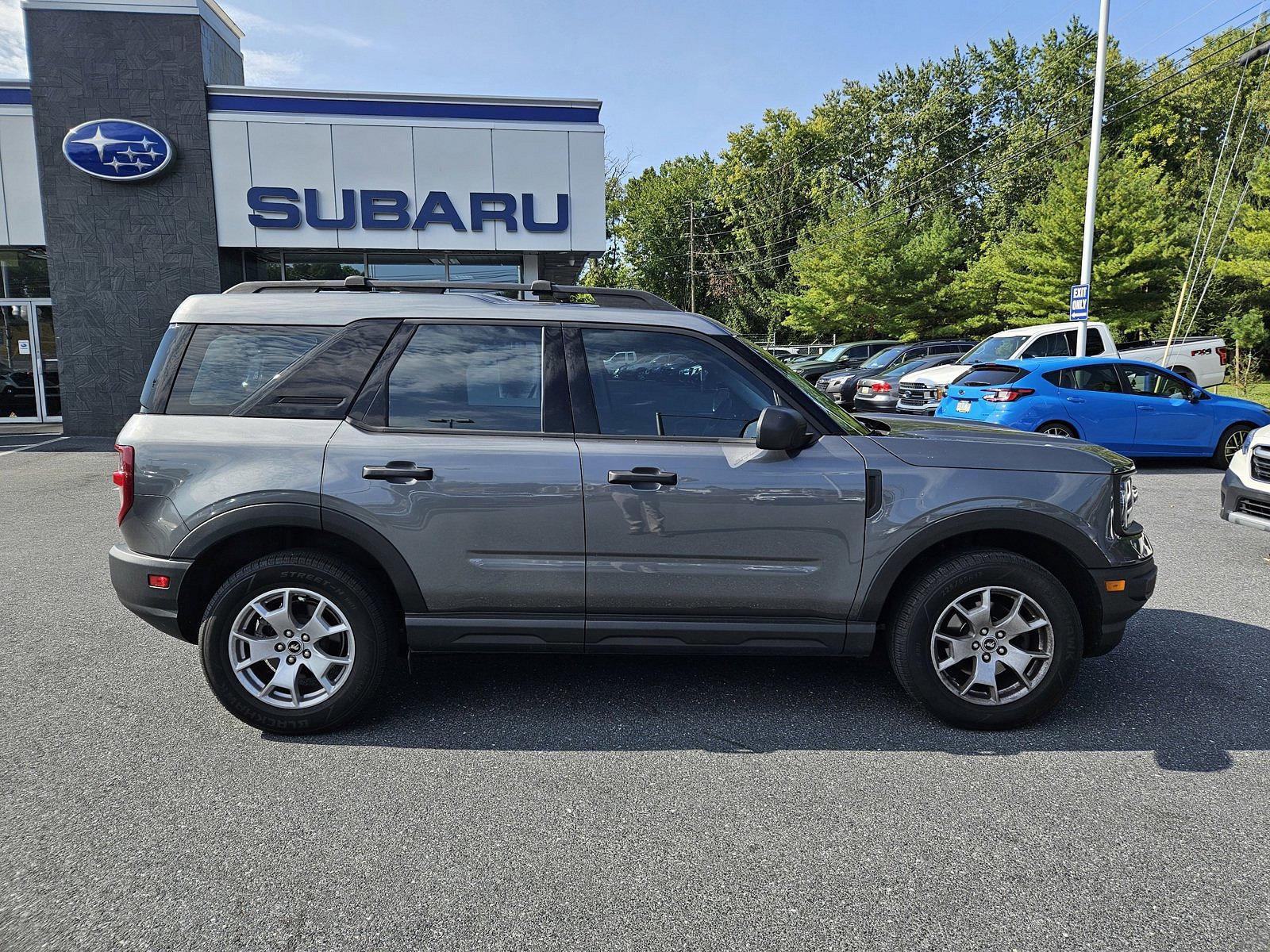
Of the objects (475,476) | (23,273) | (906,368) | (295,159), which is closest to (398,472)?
(475,476)

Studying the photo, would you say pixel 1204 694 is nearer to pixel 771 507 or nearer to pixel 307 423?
pixel 771 507

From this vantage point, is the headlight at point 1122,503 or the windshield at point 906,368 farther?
the windshield at point 906,368

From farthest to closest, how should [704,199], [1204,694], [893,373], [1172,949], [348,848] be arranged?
[704,199], [893,373], [1204,694], [348,848], [1172,949]

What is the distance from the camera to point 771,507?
353cm

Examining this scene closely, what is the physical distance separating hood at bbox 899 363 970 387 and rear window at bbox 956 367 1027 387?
290cm

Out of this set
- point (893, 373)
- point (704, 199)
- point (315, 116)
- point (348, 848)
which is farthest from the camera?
point (704, 199)

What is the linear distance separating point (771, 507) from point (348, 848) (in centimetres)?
199

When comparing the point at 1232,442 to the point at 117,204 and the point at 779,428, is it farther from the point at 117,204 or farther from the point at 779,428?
the point at 117,204

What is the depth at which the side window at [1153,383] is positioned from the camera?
11.3 meters

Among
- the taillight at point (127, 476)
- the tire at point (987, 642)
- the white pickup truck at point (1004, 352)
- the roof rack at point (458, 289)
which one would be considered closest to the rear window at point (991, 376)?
the white pickup truck at point (1004, 352)

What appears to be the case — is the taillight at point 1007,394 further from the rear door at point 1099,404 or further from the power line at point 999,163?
the power line at point 999,163

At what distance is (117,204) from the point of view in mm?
15836

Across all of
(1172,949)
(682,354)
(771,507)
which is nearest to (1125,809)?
(1172,949)

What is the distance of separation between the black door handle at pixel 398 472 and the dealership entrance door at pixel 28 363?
701 inches
